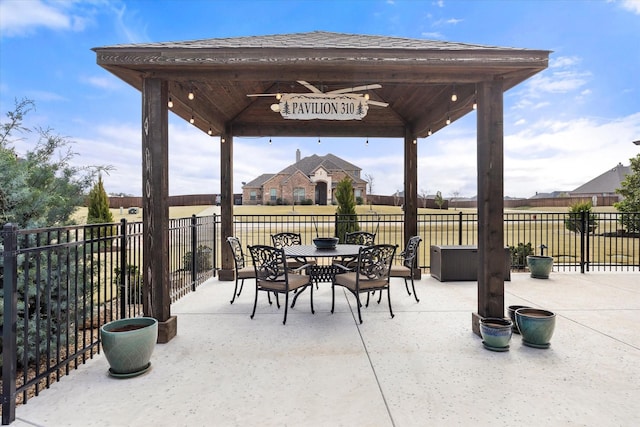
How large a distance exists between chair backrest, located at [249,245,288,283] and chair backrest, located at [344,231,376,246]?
7.12ft

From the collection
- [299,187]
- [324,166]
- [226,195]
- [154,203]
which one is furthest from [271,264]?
A: [324,166]

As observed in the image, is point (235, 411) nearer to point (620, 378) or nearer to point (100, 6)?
point (620, 378)

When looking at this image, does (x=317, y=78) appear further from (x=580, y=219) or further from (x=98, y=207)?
(x=98, y=207)

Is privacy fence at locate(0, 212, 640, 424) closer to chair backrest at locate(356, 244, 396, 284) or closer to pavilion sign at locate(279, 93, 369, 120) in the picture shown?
pavilion sign at locate(279, 93, 369, 120)

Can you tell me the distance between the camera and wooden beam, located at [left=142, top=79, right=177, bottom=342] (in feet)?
10.3

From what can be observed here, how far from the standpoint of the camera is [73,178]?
3.34 m

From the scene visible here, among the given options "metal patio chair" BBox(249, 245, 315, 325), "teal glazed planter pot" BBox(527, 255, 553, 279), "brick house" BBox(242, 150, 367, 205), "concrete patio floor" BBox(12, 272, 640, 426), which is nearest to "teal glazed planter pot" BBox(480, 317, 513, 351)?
"concrete patio floor" BBox(12, 272, 640, 426)

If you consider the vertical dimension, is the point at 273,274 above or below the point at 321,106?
below

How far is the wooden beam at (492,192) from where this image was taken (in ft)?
10.6

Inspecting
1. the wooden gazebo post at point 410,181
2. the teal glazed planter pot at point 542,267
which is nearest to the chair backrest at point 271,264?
the wooden gazebo post at point 410,181

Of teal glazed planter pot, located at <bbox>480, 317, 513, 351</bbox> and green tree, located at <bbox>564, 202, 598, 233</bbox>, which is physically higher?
green tree, located at <bbox>564, 202, 598, 233</bbox>

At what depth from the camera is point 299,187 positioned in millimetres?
33906

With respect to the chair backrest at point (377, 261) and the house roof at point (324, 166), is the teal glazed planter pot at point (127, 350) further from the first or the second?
the house roof at point (324, 166)

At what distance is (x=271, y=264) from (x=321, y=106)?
195cm
